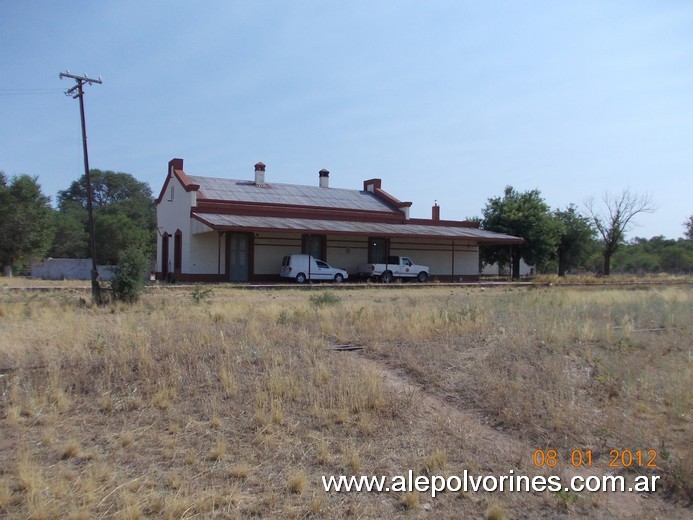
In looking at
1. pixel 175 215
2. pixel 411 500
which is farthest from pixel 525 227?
pixel 411 500

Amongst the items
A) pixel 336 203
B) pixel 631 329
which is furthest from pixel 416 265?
pixel 631 329

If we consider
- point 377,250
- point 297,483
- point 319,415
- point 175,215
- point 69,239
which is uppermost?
point 175,215

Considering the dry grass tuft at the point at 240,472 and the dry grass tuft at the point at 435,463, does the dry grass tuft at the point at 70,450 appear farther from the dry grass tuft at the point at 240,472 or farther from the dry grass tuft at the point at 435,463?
the dry grass tuft at the point at 435,463

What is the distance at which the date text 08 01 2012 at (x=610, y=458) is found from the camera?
583 cm

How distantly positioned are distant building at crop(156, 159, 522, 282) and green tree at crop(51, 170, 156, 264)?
254 inches

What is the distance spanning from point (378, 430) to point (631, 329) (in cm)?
690

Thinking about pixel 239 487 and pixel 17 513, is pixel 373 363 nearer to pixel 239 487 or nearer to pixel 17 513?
pixel 239 487

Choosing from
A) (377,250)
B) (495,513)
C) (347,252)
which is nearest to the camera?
(495,513)

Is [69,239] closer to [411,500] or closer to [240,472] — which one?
[240,472]

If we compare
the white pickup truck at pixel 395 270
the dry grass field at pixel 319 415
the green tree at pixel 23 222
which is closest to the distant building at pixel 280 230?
the white pickup truck at pixel 395 270

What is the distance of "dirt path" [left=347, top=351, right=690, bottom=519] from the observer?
5113 millimetres
